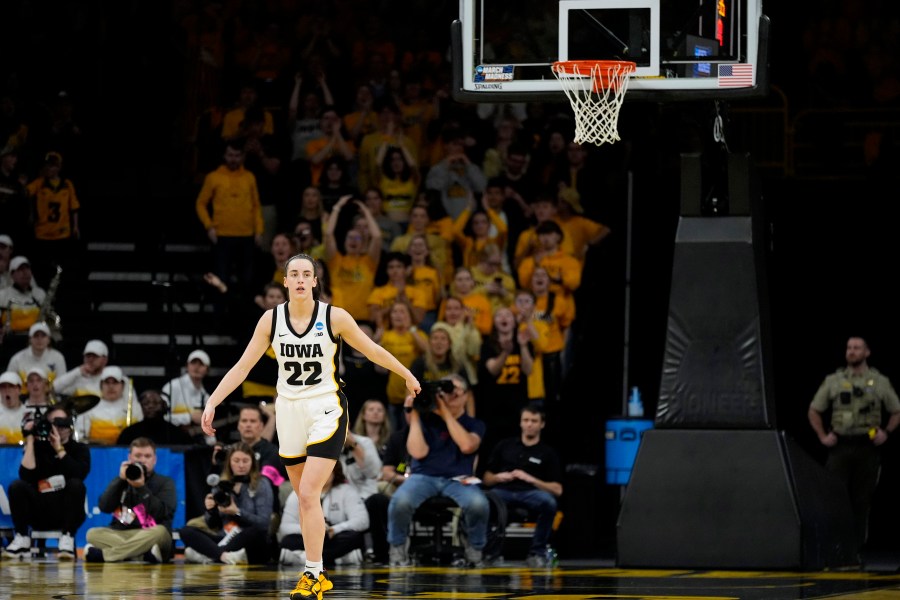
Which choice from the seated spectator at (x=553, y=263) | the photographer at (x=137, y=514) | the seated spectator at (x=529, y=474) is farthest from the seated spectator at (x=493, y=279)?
the photographer at (x=137, y=514)

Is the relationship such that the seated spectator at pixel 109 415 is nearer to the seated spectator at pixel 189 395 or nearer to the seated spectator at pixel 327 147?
the seated spectator at pixel 189 395

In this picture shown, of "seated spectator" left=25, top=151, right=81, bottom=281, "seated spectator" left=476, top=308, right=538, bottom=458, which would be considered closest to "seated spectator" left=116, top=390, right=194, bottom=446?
"seated spectator" left=476, top=308, right=538, bottom=458

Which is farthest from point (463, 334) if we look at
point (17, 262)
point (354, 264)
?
point (17, 262)

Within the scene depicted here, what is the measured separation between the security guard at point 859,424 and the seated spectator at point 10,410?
331 inches

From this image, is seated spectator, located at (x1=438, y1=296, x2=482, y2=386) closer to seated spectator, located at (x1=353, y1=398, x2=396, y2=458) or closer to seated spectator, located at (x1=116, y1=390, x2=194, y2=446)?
seated spectator, located at (x1=353, y1=398, x2=396, y2=458)

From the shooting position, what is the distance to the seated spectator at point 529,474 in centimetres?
1561

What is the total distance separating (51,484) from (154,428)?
4.18 ft

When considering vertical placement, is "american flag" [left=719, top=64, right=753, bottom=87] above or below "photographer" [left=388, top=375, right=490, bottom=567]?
above

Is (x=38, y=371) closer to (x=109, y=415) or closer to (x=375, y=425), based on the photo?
(x=109, y=415)

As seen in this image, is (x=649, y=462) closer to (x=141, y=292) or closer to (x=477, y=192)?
(x=477, y=192)

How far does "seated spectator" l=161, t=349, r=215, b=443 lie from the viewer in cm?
1736

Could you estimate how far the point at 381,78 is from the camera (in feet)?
74.0

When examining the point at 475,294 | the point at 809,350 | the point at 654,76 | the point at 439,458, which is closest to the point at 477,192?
the point at 475,294

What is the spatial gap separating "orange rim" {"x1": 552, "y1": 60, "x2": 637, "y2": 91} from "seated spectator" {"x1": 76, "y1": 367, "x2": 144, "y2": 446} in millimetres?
6597
